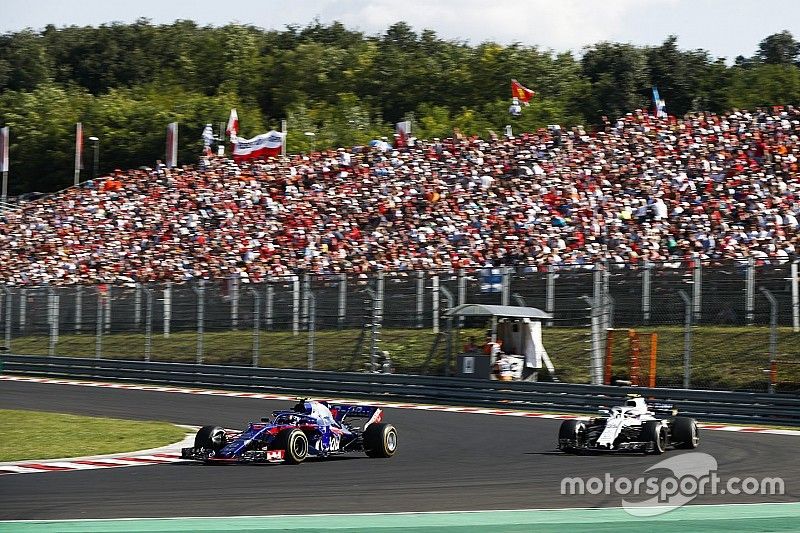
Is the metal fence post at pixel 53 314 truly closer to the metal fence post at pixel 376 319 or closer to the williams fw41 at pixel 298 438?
the metal fence post at pixel 376 319

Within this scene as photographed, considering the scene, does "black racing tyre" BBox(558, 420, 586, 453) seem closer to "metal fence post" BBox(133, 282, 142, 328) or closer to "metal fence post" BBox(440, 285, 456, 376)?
"metal fence post" BBox(440, 285, 456, 376)

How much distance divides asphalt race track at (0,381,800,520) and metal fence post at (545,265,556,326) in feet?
19.4

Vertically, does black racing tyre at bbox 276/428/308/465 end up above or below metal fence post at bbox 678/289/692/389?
below

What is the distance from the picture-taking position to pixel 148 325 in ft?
93.8

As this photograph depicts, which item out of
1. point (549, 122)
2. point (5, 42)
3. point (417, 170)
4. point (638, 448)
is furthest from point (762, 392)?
point (5, 42)

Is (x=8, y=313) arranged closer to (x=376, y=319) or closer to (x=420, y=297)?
(x=376, y=319)

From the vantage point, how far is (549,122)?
2116 inches

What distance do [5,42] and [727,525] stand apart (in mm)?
83264

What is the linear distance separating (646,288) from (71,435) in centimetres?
1106

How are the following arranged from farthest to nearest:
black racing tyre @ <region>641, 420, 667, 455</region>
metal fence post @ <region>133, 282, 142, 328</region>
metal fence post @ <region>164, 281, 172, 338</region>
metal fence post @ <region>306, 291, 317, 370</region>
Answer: metal fence post @ <region>133, 282, 142, 328</region>, metal fence post @ <region>164, 281, 172, 338</region>, metal fence post @ <region>306, 291, 317, 370</region>, black racing tyre @ <region>641, 420, 667, 455</region>

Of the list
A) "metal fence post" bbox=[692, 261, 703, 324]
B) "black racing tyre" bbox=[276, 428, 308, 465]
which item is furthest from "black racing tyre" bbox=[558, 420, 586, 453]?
"metal fence post" bbox=[692, 261, 703, 324]

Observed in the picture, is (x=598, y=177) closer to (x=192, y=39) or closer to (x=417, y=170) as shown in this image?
→ (x=417, y=170)

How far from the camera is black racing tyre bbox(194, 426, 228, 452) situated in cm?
1358

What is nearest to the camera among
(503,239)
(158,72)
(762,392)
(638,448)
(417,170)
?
(638,448)
